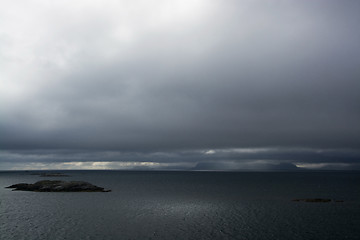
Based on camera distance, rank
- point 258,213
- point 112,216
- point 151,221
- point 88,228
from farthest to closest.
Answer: point 258,213, point 112,216, point 151,221, point 88,228

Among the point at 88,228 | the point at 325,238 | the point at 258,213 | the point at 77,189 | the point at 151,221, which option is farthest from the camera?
the point at 77,189

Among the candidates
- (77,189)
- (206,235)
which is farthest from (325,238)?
(77,189)

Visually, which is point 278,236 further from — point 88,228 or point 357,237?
point 88,228

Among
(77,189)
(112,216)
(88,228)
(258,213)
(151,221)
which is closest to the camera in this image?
(88,228)

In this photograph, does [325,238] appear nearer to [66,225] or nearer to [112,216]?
[112,216]

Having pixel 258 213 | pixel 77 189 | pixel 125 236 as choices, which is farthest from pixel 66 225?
pixel 77 189

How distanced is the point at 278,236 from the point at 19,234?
4685 cm

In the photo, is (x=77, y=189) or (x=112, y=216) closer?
(x=112, y=216)

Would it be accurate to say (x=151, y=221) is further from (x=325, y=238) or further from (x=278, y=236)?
(x=325, y=238)

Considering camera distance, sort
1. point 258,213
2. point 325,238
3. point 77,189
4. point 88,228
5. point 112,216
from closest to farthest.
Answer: point 325,238 → point 88,228 → point 112,216 → point 258,213 → point 77,189

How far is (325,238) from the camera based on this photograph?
44.3m

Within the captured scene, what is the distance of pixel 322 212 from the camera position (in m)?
68.1

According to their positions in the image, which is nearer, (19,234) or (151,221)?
(19,234)

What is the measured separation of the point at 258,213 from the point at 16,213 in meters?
63.2
